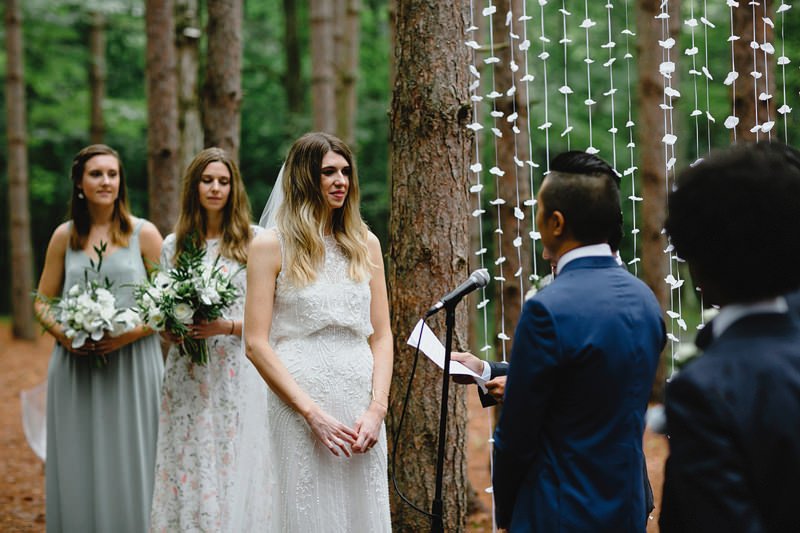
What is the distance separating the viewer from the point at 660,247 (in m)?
9.76

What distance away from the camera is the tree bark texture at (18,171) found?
15.2m

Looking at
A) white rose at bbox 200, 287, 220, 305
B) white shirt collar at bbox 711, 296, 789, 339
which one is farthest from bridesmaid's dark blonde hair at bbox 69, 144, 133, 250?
white shirt collar at bbox 711, 296, 789, 339

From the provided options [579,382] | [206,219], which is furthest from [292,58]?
[579,382]

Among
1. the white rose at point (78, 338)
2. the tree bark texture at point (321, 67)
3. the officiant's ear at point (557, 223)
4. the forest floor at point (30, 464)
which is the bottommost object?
the forest floor at point (30, 464)

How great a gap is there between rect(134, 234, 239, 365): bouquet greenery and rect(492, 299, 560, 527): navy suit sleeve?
2.60 meters

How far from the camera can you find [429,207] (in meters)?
4.53

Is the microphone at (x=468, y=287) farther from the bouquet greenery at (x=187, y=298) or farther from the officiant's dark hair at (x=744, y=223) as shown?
the bouquet greenery at (x=187, y=298)

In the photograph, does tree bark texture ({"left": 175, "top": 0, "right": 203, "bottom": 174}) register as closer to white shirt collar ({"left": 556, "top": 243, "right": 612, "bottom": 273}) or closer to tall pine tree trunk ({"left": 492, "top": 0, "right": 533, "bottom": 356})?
tall pine tree trunk ({"left": 492, "top": 0, "right": 533, "bottom": 356})

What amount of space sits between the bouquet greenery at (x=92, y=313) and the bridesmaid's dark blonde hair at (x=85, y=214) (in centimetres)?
21

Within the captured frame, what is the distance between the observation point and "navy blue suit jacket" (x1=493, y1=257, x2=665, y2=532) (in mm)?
2455

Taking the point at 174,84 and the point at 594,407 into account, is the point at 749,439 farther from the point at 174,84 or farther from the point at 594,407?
the point at 174,84

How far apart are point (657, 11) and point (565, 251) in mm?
7967

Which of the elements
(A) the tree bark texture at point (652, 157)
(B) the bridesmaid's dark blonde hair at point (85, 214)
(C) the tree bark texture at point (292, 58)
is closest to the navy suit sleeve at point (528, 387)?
(B) the bridesmaid's dark blonde hair at point (85, 214)

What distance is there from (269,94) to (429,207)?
19.1 m
